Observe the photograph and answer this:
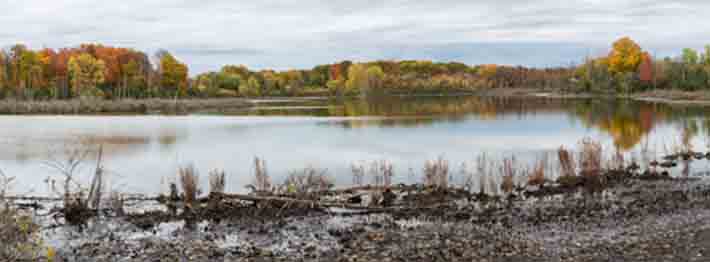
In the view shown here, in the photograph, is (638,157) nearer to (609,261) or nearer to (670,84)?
(609,261)

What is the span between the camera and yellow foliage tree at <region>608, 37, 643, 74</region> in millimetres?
127062

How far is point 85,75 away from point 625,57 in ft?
376

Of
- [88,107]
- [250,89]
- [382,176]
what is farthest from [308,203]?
[250,89]

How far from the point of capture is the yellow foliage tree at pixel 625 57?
417 feet

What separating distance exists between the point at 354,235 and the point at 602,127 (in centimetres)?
3819

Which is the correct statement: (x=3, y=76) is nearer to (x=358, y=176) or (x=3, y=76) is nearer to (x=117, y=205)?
(x=117, y=205)

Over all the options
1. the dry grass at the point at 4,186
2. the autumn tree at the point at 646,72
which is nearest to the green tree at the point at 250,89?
the autumn tree at the point at 646,72

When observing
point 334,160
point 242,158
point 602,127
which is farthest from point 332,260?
point 602,127

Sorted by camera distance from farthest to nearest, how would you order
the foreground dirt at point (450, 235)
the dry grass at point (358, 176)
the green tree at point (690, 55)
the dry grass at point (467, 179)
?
the green tree at point (690, 55)
the dry grass at point (358, 176)
the dry grass at point (467, 179)
the foreground dirt at point (450, 235)

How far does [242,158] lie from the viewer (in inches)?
1099

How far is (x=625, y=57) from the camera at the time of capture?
422 ft

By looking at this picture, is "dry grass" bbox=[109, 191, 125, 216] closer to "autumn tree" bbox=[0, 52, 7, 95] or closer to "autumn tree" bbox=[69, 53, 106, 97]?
"autumn tree" bbox=[69, 53, 106, 97]

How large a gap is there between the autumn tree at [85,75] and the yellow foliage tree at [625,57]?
109m

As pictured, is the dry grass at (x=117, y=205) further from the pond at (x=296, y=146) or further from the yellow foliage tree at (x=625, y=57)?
the yellow foliage tree at (x=625, y=57)
